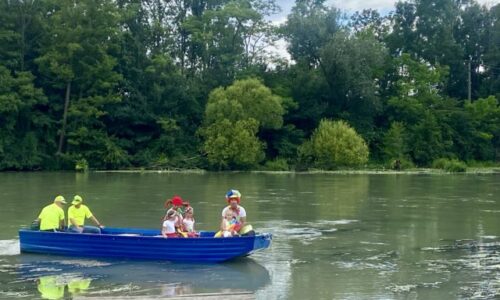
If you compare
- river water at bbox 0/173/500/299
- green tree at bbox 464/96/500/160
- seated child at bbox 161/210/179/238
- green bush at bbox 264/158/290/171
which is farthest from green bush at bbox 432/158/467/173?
seated child at bbox 161/210/179/238

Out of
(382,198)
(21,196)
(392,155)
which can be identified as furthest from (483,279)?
(392,155)

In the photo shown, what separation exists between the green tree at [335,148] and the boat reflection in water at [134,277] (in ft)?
131

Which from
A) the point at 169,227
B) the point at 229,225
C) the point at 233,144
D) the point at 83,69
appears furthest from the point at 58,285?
the point at 83,69

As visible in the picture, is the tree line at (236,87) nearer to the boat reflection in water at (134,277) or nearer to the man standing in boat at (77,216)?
the man standing in boat at (77,216)

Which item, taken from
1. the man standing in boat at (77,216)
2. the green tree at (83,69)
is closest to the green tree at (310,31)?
the green tree at (83,69)

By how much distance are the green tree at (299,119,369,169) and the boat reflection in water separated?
3981cm

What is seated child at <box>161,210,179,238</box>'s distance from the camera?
16.5 metres

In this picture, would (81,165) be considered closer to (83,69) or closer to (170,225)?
(83,69)

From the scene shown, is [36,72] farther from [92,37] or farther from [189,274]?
[189,274]

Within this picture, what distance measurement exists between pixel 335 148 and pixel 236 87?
9.85 metres

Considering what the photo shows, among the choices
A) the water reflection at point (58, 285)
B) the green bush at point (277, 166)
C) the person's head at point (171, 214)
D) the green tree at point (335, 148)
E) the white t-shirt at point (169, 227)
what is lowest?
the water reflection at point (58, 285)

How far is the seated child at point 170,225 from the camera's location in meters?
16.5

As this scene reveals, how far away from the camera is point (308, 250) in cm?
1834

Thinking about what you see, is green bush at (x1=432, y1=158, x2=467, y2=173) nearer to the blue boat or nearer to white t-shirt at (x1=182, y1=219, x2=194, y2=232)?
the blue boat
